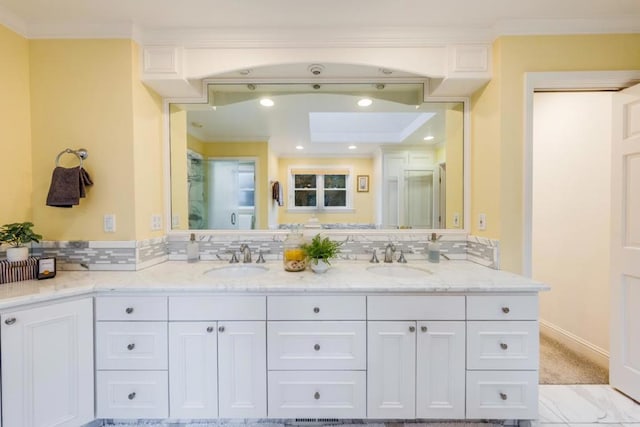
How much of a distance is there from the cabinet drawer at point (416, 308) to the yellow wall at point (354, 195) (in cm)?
83

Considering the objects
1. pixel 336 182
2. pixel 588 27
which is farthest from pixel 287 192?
pixel 588 27

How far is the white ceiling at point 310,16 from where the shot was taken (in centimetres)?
163

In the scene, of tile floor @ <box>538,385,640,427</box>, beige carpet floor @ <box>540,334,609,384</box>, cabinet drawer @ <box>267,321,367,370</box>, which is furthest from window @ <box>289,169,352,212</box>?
beige carpet floor @ <box>540,334,609,384</box>

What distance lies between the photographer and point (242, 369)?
1.53 m

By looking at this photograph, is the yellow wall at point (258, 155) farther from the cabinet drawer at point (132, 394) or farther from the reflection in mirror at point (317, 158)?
the cabinet drawer at point (132, 394)

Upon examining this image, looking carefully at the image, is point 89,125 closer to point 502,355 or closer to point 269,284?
point 269,284

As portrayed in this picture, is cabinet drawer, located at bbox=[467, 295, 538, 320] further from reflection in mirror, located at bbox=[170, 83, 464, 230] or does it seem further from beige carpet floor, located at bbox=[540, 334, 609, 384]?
beige carpet floor, located at bbox=[540, 334, 609, 384]

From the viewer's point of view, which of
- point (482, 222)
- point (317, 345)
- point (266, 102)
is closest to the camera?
point (317, 345)

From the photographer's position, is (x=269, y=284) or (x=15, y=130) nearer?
(x=269, y=284)

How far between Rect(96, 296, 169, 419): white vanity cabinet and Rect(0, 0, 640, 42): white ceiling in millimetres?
1691

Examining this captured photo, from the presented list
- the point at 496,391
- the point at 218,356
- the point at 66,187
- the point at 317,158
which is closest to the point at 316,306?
the point at 218,356

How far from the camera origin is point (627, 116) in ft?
5.86

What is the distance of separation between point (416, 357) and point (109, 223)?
2.07 m

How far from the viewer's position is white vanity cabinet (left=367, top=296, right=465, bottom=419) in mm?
1522
